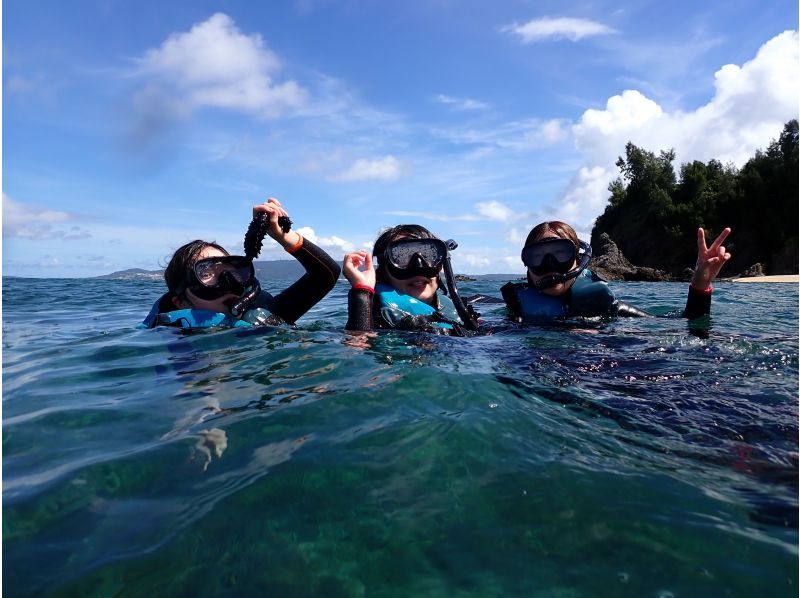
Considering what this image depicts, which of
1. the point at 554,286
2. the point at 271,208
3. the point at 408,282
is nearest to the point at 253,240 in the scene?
the point at 271,208

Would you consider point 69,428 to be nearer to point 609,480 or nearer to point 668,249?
point 609,480

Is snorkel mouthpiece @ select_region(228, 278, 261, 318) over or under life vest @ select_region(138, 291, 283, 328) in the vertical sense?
over

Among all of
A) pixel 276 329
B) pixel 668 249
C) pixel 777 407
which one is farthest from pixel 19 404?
pixel 668 249

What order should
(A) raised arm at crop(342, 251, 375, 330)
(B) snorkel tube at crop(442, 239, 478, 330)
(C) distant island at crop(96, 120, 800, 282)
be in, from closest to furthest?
1. (A) raised arm at crop(342, 251, 375, 330)
2. (B) snorkel tube at crop(442, 239, 478, 330)
3. (C) distant island at crop(96, 120, 800, 282)

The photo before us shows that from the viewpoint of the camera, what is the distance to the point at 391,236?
192 inches

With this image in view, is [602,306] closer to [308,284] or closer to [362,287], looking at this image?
[362,287]

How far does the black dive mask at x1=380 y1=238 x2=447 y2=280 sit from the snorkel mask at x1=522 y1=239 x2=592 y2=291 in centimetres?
111

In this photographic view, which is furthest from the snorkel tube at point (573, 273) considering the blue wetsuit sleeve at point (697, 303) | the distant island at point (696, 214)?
the distant island at point (696, 214)

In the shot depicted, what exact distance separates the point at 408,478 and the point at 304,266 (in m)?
3.18

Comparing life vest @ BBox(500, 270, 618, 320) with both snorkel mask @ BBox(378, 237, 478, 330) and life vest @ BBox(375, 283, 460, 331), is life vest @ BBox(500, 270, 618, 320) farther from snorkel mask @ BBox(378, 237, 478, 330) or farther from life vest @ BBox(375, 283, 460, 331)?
snorkel mask @ BBox(378, 237, 478, 330)

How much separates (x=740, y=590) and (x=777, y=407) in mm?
1465

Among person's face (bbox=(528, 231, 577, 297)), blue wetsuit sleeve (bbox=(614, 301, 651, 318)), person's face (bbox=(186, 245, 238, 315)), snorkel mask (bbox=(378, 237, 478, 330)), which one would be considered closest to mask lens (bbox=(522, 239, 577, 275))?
person's face (bbox=(528, 231, 577, 297))

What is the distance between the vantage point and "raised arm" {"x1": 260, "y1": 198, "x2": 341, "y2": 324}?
4.18 metres

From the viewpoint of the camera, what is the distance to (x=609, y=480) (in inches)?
67.0
